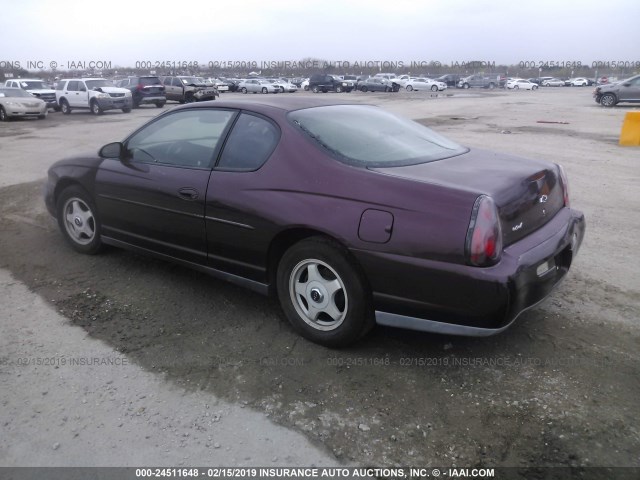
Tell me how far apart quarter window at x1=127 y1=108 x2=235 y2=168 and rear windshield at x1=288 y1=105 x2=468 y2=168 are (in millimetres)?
646

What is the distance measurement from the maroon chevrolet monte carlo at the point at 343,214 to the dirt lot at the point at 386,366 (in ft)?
1.02

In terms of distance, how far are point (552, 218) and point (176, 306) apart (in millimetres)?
2742

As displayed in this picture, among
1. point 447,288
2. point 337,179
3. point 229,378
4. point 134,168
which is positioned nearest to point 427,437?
point 447,288

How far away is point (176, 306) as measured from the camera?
407cm

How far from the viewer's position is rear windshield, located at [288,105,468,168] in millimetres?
3467

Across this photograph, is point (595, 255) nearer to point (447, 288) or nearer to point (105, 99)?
point (447, 288)

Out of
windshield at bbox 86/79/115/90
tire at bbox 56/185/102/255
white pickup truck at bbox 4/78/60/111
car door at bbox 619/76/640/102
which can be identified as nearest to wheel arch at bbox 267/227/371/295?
tire at bbox 56/185/102/255

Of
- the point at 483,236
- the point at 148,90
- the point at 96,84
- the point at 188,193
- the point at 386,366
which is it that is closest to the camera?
the point at 483,236

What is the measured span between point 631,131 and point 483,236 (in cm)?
1114

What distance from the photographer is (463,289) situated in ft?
9.25

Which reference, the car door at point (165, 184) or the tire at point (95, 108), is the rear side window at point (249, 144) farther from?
the tire at point (95, 108)

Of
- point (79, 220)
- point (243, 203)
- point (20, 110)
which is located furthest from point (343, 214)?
point (20, 110)

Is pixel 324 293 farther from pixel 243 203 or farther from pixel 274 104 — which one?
pixel 274 104

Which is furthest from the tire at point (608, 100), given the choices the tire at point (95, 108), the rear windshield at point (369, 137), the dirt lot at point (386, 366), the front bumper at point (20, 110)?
the front bumper at point (20, 110)
